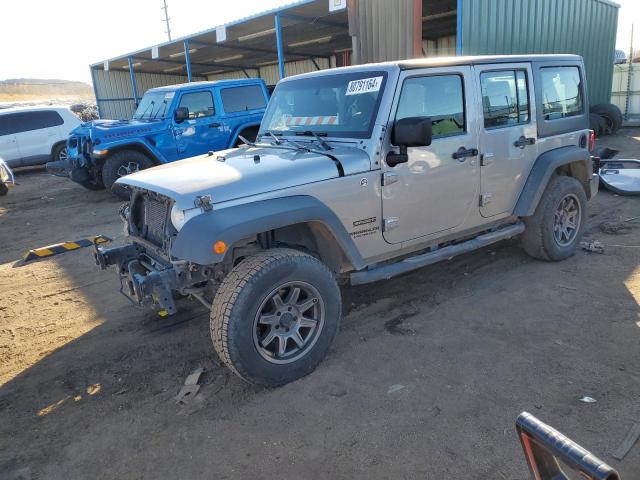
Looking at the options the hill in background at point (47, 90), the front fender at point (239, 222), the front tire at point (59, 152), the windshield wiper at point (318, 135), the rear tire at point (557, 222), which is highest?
the hill in background at point (47, 90)

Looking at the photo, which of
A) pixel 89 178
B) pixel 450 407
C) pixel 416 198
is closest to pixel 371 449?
pixel 450 407

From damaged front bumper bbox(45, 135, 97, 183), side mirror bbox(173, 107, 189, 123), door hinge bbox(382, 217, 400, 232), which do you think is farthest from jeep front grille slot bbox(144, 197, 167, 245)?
damaged front bumper bbox(45, 135, 97, 183)

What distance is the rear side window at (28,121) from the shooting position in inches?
527

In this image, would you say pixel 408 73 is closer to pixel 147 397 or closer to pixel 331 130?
pixel 331 130

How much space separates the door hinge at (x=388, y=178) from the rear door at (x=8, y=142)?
44.6 feet

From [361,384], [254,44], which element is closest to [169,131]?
[361,384]

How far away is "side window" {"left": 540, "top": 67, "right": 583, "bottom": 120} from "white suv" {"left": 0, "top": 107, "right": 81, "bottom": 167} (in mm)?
13200

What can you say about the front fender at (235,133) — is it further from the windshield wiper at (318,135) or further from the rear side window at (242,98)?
the windshield wiper at (318,135)

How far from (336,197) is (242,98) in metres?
7.15

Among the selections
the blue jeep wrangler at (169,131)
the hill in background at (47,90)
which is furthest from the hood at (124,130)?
the hill in background at (47,90)

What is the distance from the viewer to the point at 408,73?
3.57m

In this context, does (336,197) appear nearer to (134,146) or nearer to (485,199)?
(485,199)

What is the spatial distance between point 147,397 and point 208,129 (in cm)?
719

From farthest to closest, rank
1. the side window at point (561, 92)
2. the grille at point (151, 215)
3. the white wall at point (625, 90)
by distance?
the white wall at point (625, 90)
the side window at point (561, 92)
the grille at point (151, 215)
